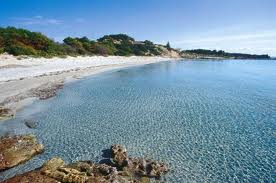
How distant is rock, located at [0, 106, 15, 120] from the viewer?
15831 mm

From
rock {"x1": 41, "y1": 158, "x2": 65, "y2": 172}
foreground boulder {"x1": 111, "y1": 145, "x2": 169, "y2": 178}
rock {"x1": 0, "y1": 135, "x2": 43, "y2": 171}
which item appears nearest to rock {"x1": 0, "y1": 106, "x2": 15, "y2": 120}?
rock {"x1": 0, "y1": 135, "x2": 43, "y2": 171}

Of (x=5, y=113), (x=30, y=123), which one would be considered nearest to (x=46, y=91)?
(x=5, y=113)

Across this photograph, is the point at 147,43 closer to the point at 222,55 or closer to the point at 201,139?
the point at 222,55

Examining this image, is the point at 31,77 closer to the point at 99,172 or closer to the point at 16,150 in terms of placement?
the point at 16,150

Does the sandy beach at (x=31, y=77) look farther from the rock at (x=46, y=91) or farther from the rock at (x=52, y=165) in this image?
the rock at (x=52, y=165)

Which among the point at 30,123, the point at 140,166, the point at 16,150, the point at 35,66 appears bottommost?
the point at 30,123

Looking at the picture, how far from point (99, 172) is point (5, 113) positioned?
9.70m

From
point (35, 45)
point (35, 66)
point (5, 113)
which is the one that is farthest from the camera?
point (35, 45)

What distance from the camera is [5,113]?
1653cm

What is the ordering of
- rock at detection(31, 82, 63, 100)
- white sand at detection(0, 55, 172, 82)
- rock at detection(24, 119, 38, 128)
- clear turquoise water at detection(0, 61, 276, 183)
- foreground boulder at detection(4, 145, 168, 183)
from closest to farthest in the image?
foreground boulder at detection(4, 145, 168, 183), clear turquoise water at detection(0, 61, 276, 183), rock at detection(24, 119, 38, 128), rock at detection(31, 82, 63, 100), white sand at detection(0, 55, 172, 82)

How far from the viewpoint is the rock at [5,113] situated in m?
15.8

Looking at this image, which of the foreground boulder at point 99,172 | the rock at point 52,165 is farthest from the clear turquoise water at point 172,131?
the rock at point 52,165

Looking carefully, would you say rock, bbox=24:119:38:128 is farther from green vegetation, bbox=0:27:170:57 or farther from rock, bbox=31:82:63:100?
green vegetation, bbox=0:27:170:57

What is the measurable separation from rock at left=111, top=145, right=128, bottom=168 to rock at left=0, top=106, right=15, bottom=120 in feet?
24.7
